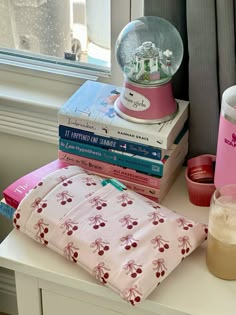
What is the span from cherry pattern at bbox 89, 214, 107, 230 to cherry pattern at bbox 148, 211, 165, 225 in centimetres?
7

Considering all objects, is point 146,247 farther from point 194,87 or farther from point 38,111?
point 38,111

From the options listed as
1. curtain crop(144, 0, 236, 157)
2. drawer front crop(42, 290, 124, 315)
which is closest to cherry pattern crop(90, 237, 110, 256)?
drawer front crop(42, 290, 124, 315)

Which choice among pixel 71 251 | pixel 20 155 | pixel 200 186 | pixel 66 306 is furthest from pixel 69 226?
pixel 20 155

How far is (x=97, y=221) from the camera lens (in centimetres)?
103

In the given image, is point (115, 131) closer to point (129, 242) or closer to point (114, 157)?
point (114, 157)

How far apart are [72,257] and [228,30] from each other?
17.9 inches

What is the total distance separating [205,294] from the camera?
991 mm

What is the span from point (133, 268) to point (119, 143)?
0.26 metres

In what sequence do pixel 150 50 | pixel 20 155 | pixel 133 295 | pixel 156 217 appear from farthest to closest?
pixel 20 155, pixel 150 50, pixel 156 217, pixel 133 295

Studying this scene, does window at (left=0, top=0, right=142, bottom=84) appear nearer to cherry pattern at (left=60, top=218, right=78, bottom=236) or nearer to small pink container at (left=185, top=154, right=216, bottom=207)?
small pink container at (left=185, top=154, right=216, bottom=207)

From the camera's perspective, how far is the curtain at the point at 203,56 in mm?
1101

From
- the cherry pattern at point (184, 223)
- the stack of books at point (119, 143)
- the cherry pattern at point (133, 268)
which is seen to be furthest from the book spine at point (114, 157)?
the cherry pattern at point (133, 268)

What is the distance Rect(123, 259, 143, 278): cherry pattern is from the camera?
0.95 metres

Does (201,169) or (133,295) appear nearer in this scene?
(133,295)
